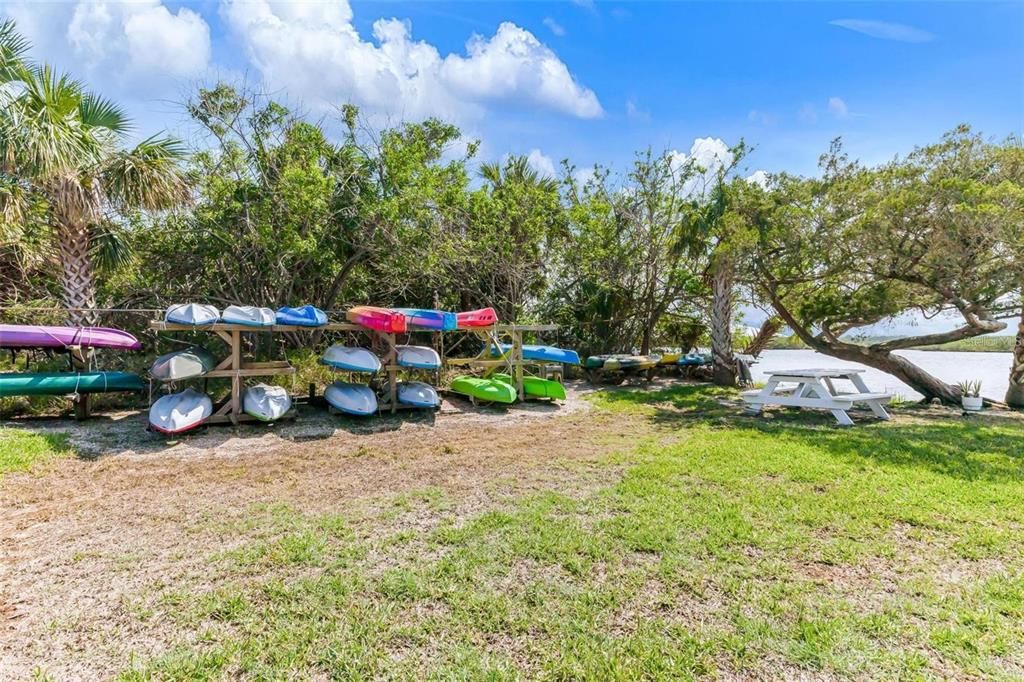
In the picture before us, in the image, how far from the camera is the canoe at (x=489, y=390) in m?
7.62

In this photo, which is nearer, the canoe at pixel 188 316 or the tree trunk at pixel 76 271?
the canoe at pixel 188 316

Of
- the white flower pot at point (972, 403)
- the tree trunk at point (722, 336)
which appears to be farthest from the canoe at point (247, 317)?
the white flower pot at point (972, 403)

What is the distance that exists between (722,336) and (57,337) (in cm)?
1214

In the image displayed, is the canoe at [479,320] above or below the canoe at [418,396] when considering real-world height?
above

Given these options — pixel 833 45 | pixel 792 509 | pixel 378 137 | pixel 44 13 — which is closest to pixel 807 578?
pixel 792 509

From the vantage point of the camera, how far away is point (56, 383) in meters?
5.95

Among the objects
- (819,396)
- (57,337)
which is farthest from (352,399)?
(819,396)

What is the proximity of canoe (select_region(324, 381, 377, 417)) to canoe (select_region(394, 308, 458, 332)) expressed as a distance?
1.24 meters

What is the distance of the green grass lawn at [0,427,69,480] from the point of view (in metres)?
4.25

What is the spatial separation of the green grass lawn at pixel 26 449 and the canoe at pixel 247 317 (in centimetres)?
214

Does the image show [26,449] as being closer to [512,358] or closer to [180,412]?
[180,412]

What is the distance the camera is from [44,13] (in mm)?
6484

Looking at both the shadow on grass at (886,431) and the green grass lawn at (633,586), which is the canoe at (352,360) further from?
the shadow on grass at (886,431)

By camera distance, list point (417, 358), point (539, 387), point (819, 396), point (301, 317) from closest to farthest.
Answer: point (301, 317)
point (819, 396)
point (417, 358)
point (539, 387)
